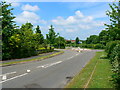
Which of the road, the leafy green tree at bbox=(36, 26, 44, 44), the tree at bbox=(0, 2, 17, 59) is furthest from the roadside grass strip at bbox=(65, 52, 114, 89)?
the leafy green tree at bbox=(36, 26, 44, 44)

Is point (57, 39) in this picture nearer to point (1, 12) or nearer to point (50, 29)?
point (50, 29)

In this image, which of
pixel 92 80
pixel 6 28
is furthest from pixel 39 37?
pixel 92 80

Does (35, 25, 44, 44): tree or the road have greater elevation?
(35, 25, 44, 44): tree

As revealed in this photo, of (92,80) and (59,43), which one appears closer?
(92,80)

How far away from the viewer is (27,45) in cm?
3316

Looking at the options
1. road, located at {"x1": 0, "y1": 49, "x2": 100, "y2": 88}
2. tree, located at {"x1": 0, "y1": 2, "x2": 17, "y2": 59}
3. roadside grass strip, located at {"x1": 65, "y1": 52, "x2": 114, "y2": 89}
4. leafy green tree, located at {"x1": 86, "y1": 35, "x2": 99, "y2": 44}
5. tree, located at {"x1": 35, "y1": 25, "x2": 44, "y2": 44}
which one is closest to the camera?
roadside grass strip, located at {"x1": 65, "y1": 52, "x2": 114, "y2": 89}

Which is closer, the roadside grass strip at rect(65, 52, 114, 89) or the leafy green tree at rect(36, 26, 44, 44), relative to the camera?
the roadside grass strip at rect(65, 52, 114, 89)

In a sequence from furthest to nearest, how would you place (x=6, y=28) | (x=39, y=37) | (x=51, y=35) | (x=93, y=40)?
(x=93, y=40) < (x=51, y=35) < (x=39, y=37) < (x=6, y=28)

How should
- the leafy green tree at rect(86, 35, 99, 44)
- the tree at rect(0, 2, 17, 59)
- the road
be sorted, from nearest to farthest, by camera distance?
1. the road
2. the tree at rect(0, 2, 17, 59)
3. the leafy green tree at rect(86, 35, 99, 44)

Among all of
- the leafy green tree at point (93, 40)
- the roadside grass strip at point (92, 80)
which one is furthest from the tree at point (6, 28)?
the leafy green tree at point (93, 40)

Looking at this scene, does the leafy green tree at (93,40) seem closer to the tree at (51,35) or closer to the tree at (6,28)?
the tree at (51,35)

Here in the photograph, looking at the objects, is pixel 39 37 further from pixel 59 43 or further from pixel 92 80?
pixel 92 80

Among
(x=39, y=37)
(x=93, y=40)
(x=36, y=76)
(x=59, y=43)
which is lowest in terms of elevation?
(x=36, y=76)

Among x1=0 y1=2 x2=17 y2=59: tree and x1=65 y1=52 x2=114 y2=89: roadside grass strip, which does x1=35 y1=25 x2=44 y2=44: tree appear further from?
x1=65 y1=52 x2=114 y2=89: roadside grass strip
